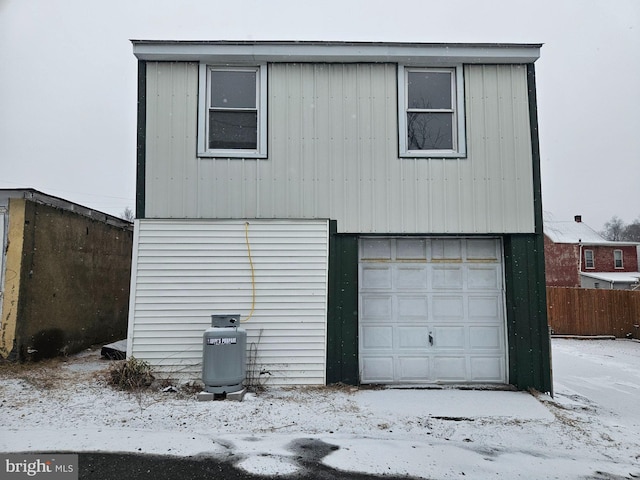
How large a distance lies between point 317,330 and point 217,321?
1640 mm

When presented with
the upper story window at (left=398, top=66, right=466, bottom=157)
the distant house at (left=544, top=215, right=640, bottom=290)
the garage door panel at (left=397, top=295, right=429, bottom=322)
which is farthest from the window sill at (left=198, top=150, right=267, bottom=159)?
the distant house at (left=544, top=215, right=640, bottom=290)

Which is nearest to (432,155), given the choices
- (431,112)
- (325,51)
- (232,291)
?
(431,112)

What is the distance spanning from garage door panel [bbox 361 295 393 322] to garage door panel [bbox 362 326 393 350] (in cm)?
17

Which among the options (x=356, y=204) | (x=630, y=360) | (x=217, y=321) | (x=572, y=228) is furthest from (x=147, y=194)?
(x=572, y=228)

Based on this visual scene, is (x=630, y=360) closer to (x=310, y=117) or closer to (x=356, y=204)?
(x=356, y=204)

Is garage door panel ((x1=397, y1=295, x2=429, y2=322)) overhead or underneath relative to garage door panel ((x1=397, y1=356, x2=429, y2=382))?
overhead

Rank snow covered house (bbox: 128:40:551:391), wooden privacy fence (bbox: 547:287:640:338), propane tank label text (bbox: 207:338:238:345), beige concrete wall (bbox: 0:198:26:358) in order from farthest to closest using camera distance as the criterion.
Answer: wooden privacy fence (bbox: 547:287:640:338) → beige concrete wall (bbox: 0:198:26:358) → snow covered house (bbox: 128:40:551:391) → propane tank label text (bbox: 207:338:238:345)

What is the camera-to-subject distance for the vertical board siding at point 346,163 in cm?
732

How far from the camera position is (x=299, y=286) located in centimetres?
721

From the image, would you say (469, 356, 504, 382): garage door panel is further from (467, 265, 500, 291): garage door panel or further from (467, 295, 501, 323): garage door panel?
(467, 265, 500, 291): garage door panel

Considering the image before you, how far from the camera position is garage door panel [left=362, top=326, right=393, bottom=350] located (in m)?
7.39

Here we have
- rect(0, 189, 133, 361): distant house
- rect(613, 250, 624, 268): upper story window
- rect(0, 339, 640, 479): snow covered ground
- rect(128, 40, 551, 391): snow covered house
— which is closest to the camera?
rect(0, 339, 640, 479): snow covered ground

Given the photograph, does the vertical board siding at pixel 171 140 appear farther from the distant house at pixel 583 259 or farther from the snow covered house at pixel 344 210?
the distant house at pixel 583 259

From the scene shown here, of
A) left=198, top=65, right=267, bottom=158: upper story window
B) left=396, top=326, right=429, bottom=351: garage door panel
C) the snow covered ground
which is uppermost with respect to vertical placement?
left=198, top=65, right=267, bottom=158: upper story window
